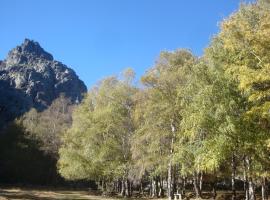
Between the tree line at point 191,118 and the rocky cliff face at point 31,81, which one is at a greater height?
the rocky cliff face at point 31,81

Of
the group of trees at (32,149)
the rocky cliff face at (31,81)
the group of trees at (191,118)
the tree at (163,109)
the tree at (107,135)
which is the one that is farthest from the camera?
the rocky cliff face at (31,81)

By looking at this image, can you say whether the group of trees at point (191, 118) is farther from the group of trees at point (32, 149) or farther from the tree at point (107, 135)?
the group of trees at point (32, 149)

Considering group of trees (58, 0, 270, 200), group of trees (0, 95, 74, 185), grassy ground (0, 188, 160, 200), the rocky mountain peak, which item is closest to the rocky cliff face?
the rocky mountain peak

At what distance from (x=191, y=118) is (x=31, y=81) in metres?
140

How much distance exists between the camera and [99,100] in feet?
195

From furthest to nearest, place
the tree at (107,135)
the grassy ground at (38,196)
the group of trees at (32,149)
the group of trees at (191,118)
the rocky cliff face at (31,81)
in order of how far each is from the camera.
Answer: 1. the rocky cliff face at (31,81)
2. the group of trees at (32,149)
3. the tree at (107,135)
4. the grassy ground at (38,196)
5. the group of trees at (191,118)

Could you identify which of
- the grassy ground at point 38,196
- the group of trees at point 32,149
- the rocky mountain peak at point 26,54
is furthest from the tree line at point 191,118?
the rocky mountain peak at point 26,54

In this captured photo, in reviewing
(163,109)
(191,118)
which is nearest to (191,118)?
(191,118)

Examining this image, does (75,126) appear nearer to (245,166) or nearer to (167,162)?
(167,162)

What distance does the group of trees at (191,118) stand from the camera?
26797 mm

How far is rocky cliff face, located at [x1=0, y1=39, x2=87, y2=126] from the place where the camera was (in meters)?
143

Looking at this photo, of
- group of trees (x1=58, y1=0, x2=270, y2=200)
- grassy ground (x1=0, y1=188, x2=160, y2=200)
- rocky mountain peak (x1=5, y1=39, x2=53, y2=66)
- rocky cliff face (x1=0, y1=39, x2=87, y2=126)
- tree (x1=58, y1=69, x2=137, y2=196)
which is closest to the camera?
group of trees (x1=58, y1=0, x2=270, y2=200)

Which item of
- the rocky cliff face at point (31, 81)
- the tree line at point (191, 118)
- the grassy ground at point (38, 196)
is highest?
the rocky cliff face at point (31, 81)

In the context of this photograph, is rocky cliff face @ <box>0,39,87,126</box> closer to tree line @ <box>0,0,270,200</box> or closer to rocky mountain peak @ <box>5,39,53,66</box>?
rocky mountain peak @ <box>5,39,53,66</box>
